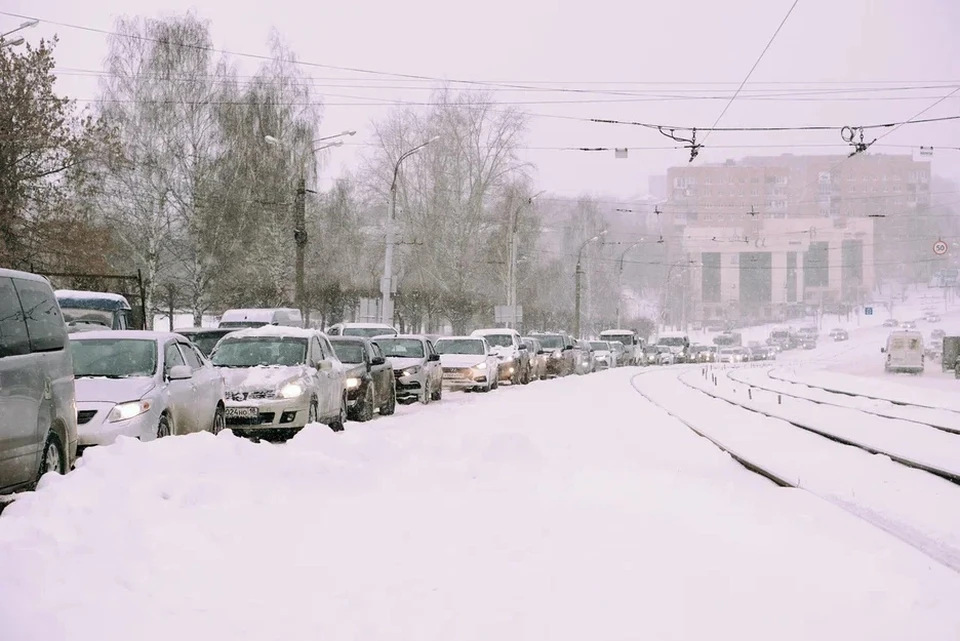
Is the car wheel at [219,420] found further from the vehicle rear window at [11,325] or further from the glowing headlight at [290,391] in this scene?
the vehicle rear window at [11,325]

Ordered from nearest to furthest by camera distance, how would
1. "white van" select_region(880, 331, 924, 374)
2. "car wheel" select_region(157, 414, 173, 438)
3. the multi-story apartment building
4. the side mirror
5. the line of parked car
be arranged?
1. the line of parked car
2. "car wheel" select_region(157, 414, 173, 438)
3. the side mirror
4. "white van" select_region(880, 331, 924, 374)
5. the multi-story apartment building

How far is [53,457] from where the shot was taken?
28.0ft

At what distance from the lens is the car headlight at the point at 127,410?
11031mm

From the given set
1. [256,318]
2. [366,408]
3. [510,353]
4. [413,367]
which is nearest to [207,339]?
[256,318]

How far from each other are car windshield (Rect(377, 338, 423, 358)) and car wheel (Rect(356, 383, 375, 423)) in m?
5.56

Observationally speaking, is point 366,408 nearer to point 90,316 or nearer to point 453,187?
point 90,316

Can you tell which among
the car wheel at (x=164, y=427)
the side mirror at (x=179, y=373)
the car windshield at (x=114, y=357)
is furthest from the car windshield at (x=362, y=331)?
the car wheel at (x=164, y=427)

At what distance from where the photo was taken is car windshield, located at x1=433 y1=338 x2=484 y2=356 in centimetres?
3144

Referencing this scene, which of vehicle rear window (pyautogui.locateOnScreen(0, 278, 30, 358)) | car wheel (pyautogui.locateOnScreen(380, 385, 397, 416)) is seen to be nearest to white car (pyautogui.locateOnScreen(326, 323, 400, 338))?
car wheel (pyautogui.locateOnScreen(380, 385, 397, 416))

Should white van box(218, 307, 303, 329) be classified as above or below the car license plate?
above

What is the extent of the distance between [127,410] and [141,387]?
1.28ft

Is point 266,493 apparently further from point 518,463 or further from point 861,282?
point 861,282

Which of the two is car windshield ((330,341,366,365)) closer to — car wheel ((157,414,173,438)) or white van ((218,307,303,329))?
white van ((218,307,303,329))

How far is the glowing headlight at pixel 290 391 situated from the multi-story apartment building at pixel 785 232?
111 m
